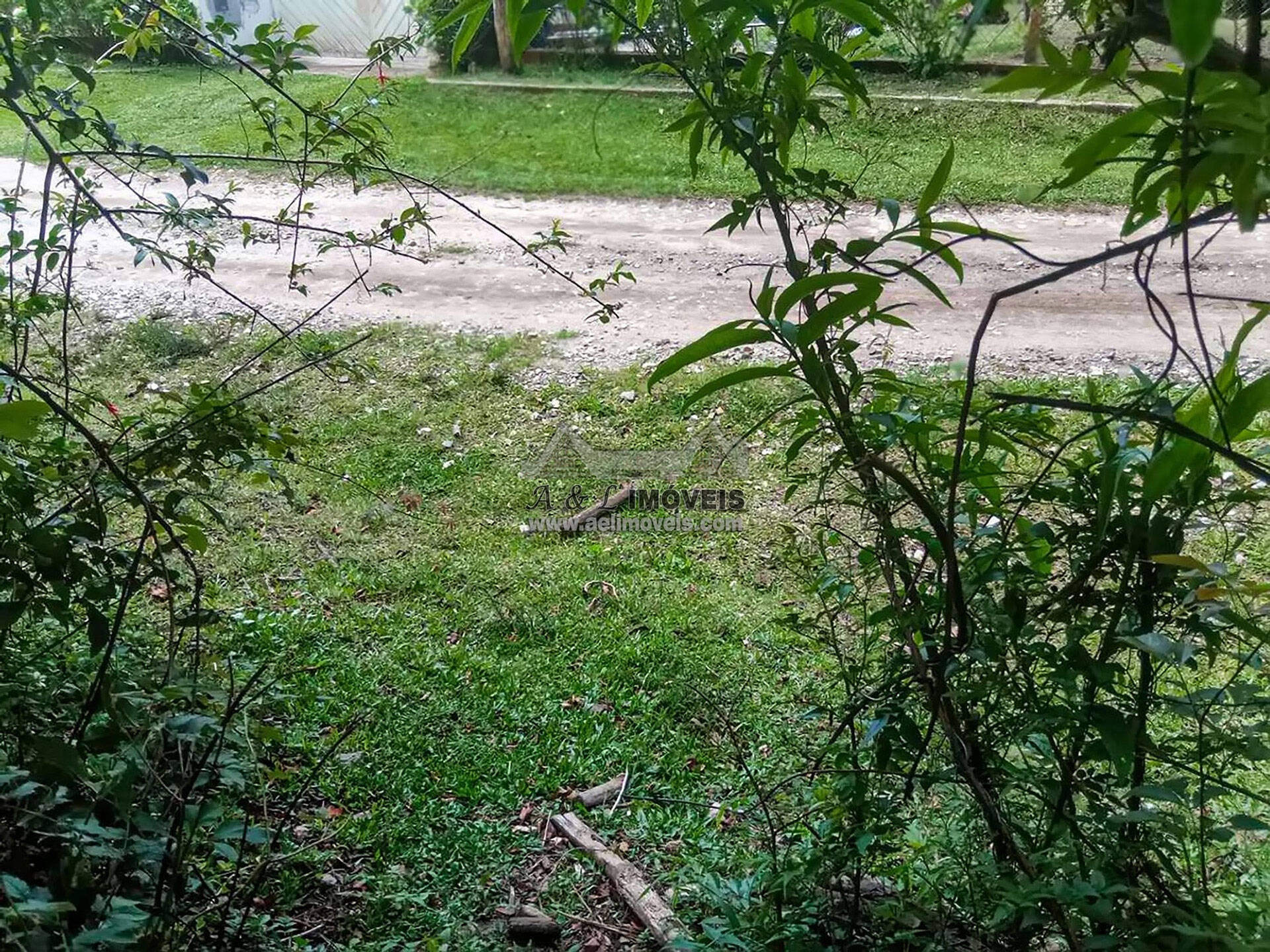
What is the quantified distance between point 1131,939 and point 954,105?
255 inches

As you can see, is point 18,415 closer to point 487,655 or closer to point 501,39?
point 487,655

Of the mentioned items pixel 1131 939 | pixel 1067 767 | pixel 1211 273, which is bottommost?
pixel 1131 939

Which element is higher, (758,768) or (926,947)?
(926,947)

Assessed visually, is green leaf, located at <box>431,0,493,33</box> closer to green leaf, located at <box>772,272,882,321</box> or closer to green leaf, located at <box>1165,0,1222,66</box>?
green leaf, located at <box>772,272,882,321</box>

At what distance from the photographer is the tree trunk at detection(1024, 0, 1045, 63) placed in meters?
0.83

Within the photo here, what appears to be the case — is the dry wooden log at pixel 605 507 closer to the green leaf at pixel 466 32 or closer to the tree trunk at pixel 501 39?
the green leaf at pixel 466 32

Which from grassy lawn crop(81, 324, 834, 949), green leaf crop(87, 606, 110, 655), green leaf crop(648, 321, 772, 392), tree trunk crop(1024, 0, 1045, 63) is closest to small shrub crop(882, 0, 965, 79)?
tree trunk crop(1024, 0, 1045, 63)

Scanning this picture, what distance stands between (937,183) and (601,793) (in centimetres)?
191

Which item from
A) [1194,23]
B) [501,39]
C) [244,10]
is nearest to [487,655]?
[1194,23]

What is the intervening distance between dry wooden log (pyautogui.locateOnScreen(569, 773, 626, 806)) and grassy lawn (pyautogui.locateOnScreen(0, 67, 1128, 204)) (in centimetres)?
408

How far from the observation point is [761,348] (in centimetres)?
517

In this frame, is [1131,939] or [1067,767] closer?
[1131,939]

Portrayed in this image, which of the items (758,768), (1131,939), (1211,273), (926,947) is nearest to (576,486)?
(758,768)

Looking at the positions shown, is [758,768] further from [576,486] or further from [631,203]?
[631,203]
